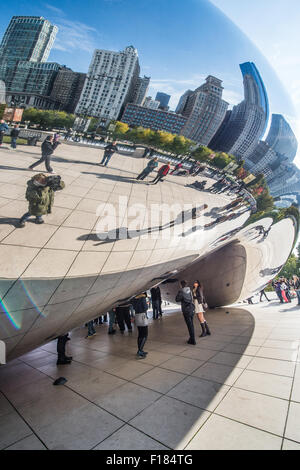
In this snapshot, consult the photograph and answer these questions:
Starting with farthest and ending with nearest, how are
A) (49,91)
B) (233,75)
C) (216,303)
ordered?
(216,303) < (233,75) < (49,91)

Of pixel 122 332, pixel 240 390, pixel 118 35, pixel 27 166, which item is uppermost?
pixel 118 35

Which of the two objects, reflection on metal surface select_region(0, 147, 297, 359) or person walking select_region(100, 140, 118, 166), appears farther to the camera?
person walking select_region(100, 140, 118, 166)

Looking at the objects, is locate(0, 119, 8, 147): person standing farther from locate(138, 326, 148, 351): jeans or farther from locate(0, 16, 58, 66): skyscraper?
locate(138, 326, 148, 351): jeans

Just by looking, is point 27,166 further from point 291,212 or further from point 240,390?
point 291,212

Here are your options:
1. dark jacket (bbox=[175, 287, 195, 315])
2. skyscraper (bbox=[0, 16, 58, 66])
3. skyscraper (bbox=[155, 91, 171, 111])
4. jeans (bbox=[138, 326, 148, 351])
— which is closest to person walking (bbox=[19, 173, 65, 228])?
skyscraper (bbox=[0, 16, 58, 66])

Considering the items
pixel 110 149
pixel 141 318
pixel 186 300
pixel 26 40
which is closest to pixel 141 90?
pixel 110 149

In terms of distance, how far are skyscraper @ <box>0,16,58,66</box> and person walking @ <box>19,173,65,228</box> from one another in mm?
1106

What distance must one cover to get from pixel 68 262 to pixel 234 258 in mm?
5666

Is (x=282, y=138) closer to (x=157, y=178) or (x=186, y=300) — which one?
(x=157, y=178)

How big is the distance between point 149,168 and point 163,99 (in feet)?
2.44

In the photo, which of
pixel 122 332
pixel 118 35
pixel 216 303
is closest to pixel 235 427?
pixel 118 35

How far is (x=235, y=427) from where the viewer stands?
84.8 inches

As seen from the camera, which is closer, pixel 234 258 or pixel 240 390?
pixel 240 390

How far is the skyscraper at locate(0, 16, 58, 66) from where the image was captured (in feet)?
5.99
